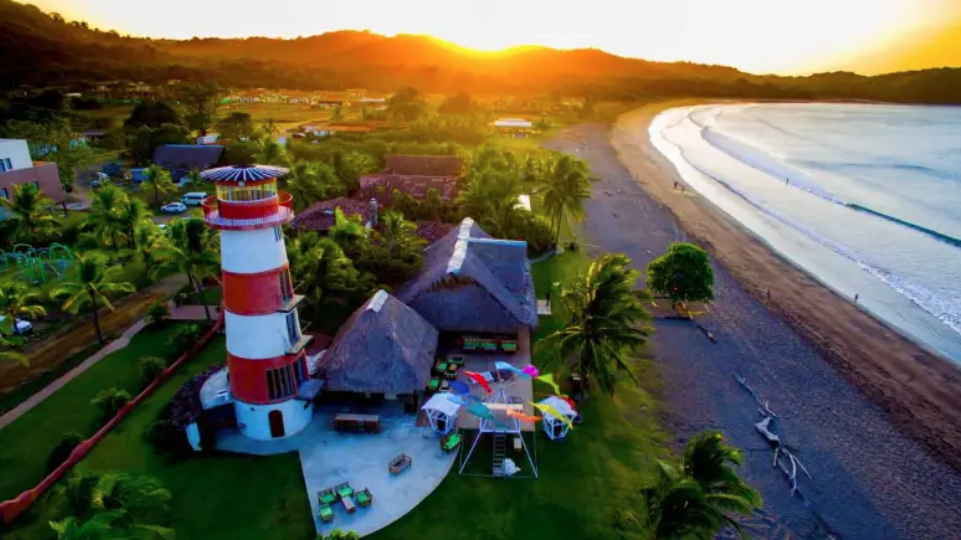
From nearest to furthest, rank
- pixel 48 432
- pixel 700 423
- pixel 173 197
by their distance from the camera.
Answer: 1. pixel 48 432
2. pixel 700 423
3. pixel 173 197

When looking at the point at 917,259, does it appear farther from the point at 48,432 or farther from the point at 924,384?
the point at 48,432

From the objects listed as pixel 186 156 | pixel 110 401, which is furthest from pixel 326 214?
pixel 186 156

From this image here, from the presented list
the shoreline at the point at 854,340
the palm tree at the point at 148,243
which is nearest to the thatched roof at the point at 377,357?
the palm tree at the point at 148,243

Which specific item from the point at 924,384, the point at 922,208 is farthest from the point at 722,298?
the point at 922,208

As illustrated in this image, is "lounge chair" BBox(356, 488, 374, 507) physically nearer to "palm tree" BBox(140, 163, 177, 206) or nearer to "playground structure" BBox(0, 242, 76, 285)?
"playground structure" BBox(0, 242, 76, 285)

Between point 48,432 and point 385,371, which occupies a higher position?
point 385,371

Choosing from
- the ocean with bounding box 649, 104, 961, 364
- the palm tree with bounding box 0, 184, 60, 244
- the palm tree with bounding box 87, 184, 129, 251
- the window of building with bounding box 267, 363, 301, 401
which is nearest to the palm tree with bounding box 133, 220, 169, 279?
the palm tree with bounding box 87, 184, 129, 251
